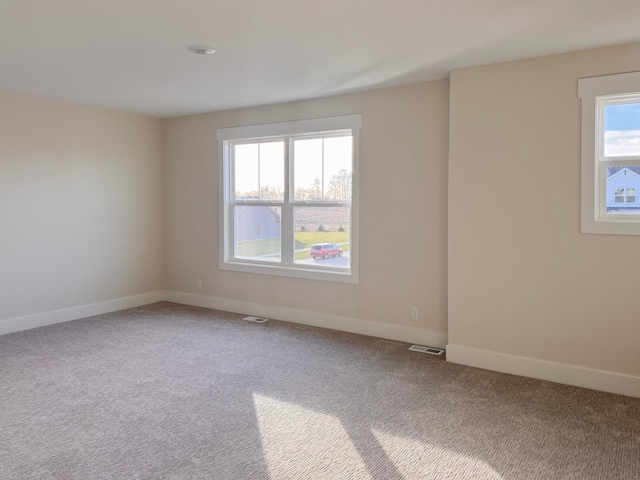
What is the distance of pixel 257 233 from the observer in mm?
5676

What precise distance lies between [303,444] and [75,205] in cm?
423

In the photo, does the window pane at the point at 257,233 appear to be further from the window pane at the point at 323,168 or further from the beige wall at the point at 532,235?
the beige wall at the point at 532,235

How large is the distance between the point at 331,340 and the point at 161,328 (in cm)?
192

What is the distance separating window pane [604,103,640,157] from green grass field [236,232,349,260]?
2509 millimetres

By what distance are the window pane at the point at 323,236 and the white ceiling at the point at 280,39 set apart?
1.34 m

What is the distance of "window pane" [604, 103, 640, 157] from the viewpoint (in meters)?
3.29

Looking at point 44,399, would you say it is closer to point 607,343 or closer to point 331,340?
point 331,340

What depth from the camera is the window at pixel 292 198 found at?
489cm

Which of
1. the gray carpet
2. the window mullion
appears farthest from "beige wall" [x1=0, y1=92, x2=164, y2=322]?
the window mullion

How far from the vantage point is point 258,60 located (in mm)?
3633

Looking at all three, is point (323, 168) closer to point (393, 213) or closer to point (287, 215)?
point (287, 215)

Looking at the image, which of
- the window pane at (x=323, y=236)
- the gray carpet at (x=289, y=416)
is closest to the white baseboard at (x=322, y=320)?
the gray carpet at (x=289, y=416)

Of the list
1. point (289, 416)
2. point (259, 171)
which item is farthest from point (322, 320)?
point (289, 416)

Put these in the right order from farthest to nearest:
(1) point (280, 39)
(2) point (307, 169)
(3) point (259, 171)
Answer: (3) point (259, 171) < (2) point (307, 169) < (1) point (280, 39)
